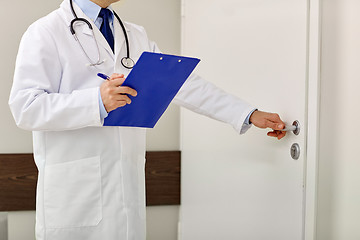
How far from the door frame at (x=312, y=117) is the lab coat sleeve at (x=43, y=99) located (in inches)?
22.9

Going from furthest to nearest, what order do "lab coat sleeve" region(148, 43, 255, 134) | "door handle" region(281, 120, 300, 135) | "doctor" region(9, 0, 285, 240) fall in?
"lab coat sleeve" region(148, 43, 255, 134) → "door handle" region(281, 120, 300, 135) → "doctor" region(9, 0, 285, 240)

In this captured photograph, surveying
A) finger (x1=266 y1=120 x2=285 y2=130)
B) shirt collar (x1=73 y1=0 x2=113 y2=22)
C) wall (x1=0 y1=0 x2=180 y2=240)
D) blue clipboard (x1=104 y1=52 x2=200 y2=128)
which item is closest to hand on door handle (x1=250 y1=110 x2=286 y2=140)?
finger (x1=266 y1=120 x2=285 y2=130)

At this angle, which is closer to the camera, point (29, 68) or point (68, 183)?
point (29, 68)

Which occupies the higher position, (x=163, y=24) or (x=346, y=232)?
(x=163, y=24)

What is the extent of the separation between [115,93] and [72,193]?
37 cm

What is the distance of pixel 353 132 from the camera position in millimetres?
1197

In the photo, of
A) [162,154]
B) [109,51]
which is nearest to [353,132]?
[109,51]

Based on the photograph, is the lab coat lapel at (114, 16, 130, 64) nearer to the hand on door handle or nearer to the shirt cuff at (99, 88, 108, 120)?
the shirt cuff at (99, 88, 108, 120)

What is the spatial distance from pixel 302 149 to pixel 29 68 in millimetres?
790

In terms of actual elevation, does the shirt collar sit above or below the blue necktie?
above

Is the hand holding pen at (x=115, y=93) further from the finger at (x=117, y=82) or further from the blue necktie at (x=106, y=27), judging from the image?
the blue necktie at (x=106, y=27)

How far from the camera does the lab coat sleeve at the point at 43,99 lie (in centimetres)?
119

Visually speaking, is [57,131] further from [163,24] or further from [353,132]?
[163,24]

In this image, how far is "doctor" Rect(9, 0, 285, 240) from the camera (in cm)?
127
